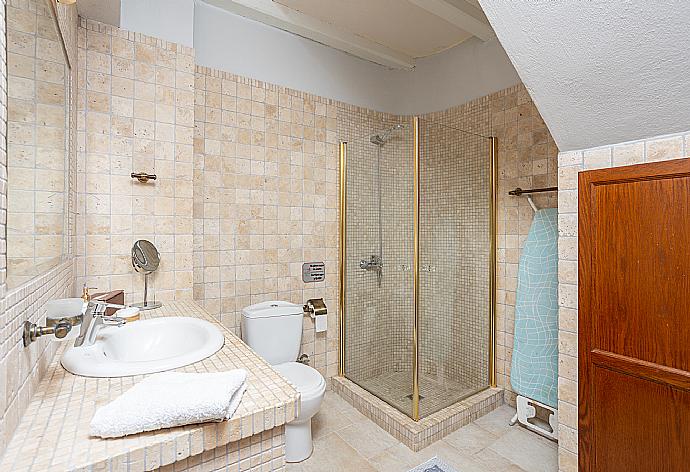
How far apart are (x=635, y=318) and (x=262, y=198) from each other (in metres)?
2.11

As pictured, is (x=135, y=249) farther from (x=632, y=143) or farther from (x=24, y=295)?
(x=632, y=143)

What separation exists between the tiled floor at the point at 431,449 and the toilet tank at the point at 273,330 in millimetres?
472

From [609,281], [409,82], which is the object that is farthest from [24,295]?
[409,82]

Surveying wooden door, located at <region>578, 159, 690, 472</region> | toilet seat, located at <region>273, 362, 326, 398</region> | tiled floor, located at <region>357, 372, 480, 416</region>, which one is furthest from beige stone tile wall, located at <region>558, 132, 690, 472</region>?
toilet seat, located at <region>273, 362, 326, 398</region>

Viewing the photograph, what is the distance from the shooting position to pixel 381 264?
2.67 meters

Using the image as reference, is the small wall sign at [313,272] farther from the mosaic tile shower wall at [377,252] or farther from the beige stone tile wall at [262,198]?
the mosaic tile shower wall at [377,252]

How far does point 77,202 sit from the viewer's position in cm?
182

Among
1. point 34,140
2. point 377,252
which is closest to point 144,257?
point 34,140

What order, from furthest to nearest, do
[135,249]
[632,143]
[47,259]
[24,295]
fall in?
[135,249] → [632,143] → [47,259] → [24,295]

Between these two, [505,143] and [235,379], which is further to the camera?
[505,143]

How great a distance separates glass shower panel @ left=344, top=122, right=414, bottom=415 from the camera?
2.38m

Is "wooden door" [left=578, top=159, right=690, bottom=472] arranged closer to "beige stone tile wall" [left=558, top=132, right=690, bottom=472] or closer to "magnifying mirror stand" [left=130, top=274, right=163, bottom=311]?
"beige stone tile wall" [left=558, top=132, right=690, bottom=472]

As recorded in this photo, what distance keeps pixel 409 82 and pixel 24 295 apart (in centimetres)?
313

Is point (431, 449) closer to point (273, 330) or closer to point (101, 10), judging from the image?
point (273, 330)
